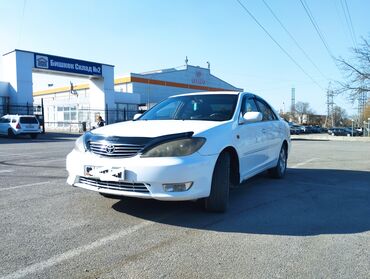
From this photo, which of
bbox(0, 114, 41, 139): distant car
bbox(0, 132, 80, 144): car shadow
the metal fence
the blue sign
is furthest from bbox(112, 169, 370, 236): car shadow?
the blue sign

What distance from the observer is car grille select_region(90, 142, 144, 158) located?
4251 mm

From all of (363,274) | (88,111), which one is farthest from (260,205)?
(88,111)

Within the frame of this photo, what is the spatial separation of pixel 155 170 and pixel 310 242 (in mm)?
1737

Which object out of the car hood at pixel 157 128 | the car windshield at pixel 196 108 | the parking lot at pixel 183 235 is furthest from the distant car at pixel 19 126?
the car hood at pixel 157 128

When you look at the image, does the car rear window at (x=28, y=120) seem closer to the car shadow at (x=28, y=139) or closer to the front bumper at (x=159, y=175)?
the car shadow at (x=28, y=139)

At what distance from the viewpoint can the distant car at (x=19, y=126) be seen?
24500mm

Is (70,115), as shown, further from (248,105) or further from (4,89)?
(248,105)

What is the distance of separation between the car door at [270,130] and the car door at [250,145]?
6.8 inches

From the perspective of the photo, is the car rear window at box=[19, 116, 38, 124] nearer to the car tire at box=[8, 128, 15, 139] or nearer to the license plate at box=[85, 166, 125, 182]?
the car tire at box=[8, 128, 15, 139]

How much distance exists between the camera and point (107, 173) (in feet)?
14.1

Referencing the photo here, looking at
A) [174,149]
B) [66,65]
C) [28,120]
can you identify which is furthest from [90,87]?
[174,149]

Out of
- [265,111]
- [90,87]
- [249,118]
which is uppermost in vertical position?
[90,87]

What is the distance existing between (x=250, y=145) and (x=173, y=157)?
72.9 inches

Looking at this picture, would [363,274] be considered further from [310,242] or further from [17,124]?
[17,124]
